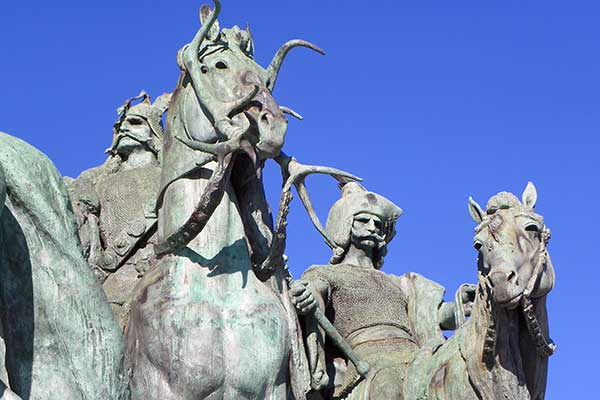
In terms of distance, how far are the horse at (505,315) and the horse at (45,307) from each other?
18.7 ft

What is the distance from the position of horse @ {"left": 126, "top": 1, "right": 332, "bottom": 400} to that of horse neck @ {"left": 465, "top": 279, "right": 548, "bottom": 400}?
5.57 ft

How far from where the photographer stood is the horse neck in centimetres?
1157

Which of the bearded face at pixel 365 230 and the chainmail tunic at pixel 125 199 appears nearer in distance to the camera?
the chainmail tunic at pixel 125 199

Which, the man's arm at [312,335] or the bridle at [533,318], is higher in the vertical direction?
the bridle at [533,318]

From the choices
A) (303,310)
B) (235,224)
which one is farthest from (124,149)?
(235,224)

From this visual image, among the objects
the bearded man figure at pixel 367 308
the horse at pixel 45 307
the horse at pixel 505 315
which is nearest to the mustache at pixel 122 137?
the bearded man figure at pixel 367 308

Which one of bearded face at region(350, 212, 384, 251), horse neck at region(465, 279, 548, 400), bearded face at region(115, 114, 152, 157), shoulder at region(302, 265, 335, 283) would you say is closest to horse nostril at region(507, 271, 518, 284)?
horse neck at region(465, 279, 548, 400)

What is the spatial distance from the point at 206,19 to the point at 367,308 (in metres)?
3.50

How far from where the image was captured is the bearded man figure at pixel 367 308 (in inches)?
489

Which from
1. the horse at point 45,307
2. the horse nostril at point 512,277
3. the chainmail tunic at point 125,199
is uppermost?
the chainmail tunic at point 125,199

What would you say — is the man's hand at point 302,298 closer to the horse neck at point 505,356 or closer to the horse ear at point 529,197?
the horse neck at point 505,356

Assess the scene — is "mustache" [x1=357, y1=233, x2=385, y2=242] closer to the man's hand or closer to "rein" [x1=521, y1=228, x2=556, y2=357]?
the man's hand

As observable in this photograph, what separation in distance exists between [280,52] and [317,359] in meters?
2.37

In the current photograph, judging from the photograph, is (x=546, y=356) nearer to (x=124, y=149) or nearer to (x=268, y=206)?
(x=268, y=206)
